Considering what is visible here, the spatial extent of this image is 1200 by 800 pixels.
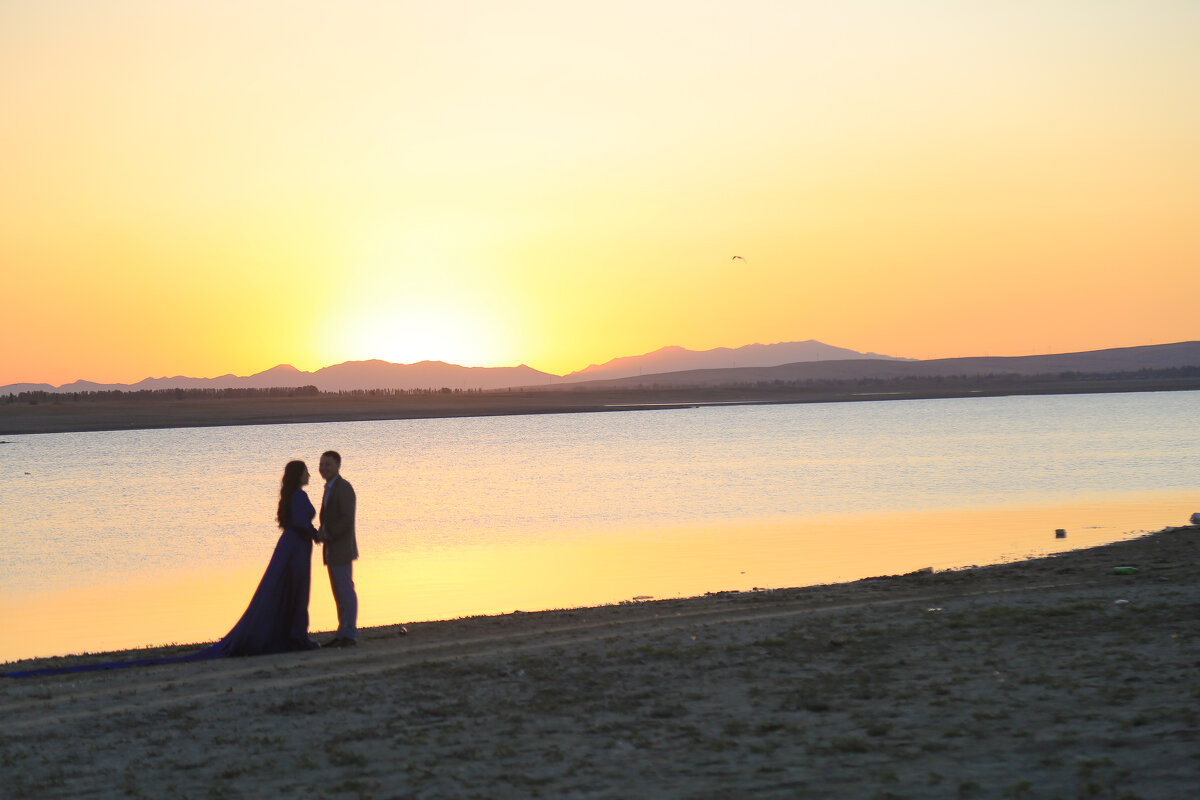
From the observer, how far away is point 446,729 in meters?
6.80

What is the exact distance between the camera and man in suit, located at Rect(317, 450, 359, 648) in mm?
9953

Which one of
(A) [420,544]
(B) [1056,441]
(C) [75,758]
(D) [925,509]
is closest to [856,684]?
(C) [75,758]

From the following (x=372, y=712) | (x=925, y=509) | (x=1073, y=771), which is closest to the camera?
(x=1073, y=771)

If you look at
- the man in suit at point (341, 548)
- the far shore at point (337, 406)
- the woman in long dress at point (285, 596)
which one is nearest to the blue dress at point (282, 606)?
the woman in long dress at point (285, 596)

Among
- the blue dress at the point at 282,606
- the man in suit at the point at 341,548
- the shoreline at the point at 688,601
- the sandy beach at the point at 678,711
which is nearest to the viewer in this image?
the sandy beach at the point at 678,711

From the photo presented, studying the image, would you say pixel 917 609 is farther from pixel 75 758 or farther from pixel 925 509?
pixel 925 509

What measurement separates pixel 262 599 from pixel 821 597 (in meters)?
5.85

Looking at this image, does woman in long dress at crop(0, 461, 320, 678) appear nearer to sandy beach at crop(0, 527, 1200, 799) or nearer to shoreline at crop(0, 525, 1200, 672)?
shoreline at crop(0, 525, 1200, 672)

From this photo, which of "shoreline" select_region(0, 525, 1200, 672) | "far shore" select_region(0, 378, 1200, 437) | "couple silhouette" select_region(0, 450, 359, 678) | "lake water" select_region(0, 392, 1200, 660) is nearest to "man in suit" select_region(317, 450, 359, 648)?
"couple silhouette" select_region(0, 450, 359, 678)

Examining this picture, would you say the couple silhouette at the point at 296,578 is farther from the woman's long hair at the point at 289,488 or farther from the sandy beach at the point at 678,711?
the sandy beach at the point at 678,711

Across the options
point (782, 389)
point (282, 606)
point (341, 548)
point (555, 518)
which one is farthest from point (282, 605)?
point (782, 389)

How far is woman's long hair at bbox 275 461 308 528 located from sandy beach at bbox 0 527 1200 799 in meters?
1.25

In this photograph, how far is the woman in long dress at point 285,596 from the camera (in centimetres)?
970

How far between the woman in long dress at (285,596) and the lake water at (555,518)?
10.1ft
